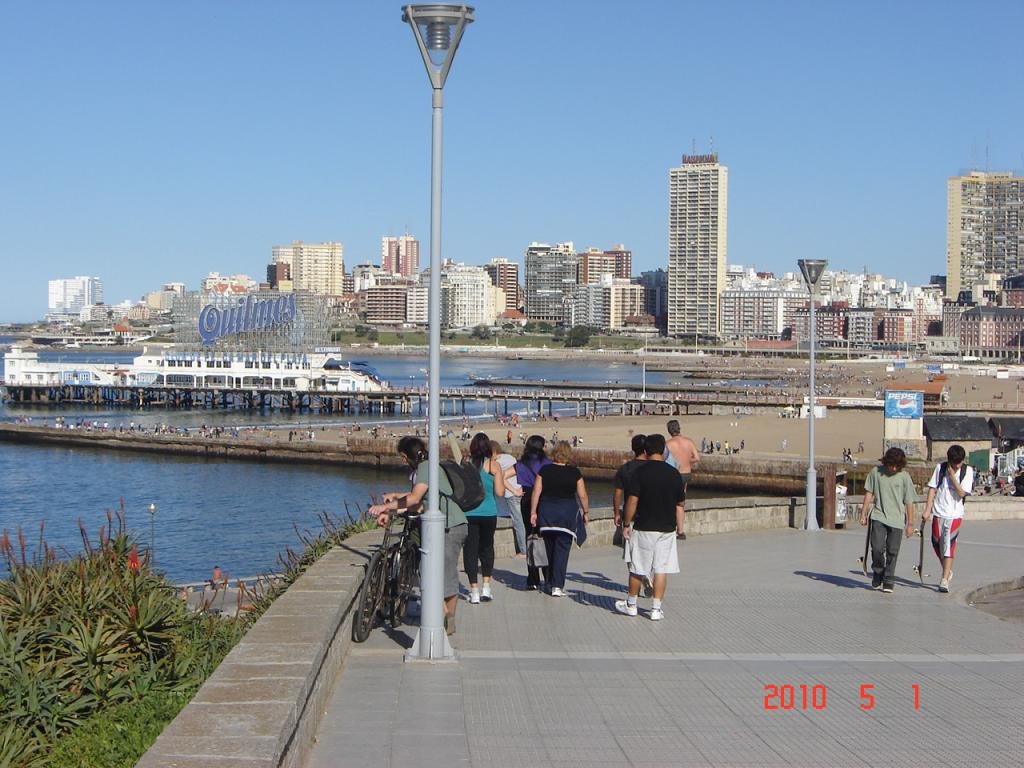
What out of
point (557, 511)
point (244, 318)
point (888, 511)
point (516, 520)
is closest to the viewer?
point (557, 511)

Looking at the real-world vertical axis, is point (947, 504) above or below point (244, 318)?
below

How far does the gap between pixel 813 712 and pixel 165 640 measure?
3.32m

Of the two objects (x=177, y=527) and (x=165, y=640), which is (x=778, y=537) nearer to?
(x=165, y=640)

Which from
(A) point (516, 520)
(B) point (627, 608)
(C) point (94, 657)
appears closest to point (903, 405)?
(A) point (516, 520)

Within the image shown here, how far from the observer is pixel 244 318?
94250 mm

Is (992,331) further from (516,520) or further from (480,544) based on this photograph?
(480,544)

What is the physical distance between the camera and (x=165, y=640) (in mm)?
6648

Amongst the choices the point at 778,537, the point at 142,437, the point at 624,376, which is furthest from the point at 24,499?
the point at 624,376

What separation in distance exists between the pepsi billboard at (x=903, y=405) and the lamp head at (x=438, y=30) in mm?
29908

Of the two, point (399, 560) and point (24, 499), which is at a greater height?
point (399, 560)

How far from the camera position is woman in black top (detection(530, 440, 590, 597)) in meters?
9.05
